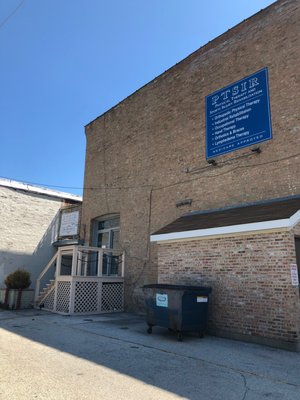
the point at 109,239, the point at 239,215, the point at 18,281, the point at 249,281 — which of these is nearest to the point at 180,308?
the point at 249,281

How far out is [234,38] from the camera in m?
11.6

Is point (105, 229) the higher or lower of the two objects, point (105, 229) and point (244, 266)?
the higher

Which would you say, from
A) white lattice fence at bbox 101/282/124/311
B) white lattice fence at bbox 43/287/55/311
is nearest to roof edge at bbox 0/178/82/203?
white lattice fence at bbox 43/287/55/311

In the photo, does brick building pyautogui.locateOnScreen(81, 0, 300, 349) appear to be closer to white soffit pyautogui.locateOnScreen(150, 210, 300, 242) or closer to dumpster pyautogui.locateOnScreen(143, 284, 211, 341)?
white soffit pyautogui.locateOnScreen(150, 210, 300, 242)

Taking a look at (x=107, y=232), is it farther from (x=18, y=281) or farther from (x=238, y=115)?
(x=238, y=115)

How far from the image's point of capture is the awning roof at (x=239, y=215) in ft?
25.5

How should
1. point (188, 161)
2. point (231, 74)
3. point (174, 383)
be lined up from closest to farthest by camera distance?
point (174, 383), point (231, 74), point (188, 161)

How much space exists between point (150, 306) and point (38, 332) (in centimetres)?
274

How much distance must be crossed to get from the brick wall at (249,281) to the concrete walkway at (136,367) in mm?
461

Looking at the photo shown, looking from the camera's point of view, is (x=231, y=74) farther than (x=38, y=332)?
Yes

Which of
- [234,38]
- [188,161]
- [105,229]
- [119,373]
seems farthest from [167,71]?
[119,373]

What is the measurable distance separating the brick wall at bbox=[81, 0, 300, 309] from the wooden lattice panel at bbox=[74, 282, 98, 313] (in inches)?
53.9

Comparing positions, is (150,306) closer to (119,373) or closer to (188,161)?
(119,373)

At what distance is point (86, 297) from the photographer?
1199cm
